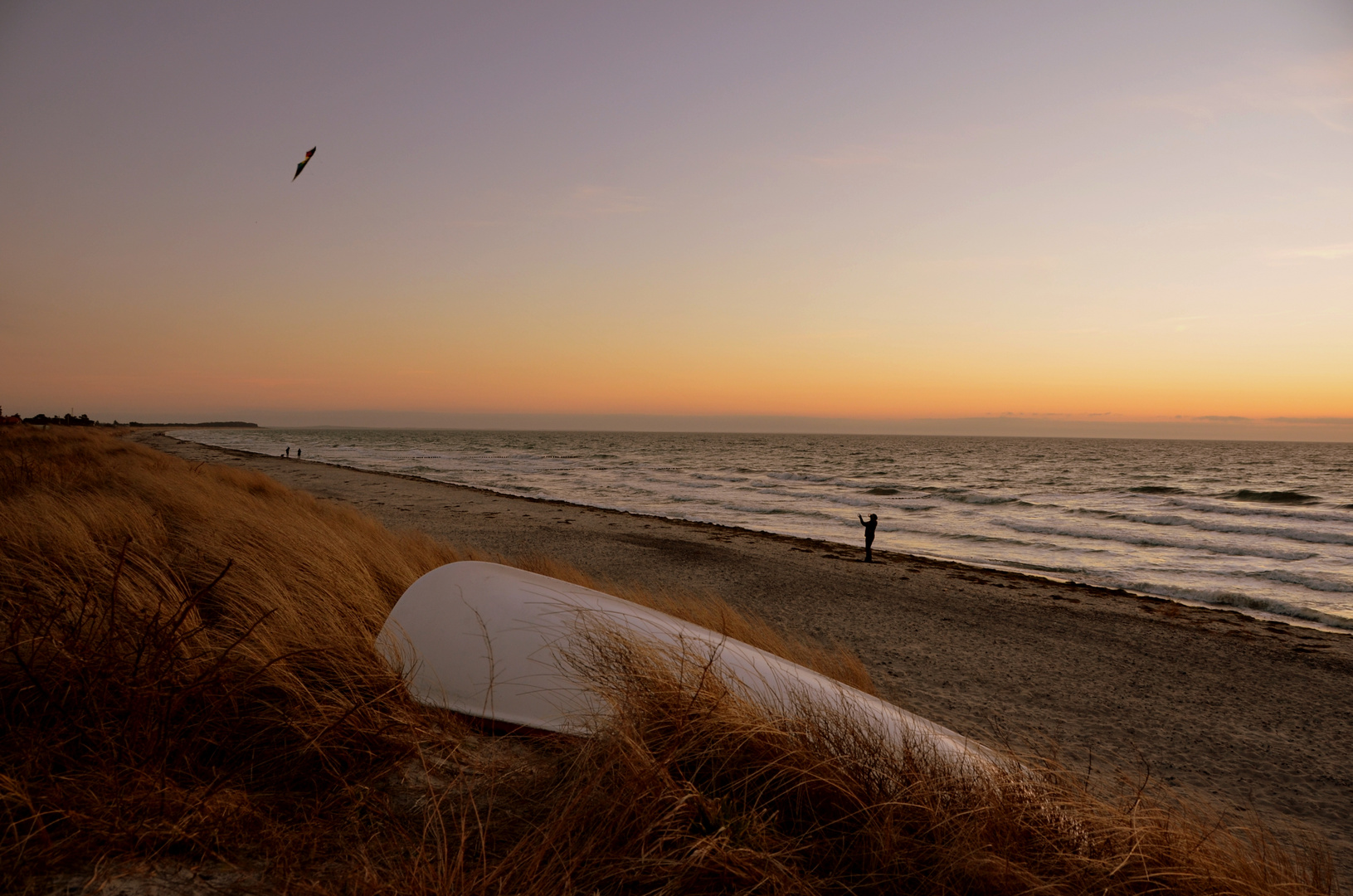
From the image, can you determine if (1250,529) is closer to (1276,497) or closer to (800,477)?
(1276,497)

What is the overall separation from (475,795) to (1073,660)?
6.83 meters

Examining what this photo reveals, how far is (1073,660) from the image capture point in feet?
22.8

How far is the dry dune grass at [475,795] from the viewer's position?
1796 millimetres

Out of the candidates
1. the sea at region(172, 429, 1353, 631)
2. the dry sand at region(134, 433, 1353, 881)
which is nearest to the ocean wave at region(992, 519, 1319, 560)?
the sea at region(172, 429, 1353, 631)

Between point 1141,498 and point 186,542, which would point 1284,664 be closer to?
point 186,542

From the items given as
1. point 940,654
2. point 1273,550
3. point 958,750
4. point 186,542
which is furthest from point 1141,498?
point 186,542

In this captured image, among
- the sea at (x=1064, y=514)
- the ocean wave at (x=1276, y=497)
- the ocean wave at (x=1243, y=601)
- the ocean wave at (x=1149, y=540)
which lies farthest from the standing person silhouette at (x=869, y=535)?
the ocean wave at (x=1276, y=497)

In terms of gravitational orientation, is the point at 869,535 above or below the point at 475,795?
below

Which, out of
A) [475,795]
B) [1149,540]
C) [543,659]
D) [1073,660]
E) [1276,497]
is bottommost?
[1149,540]

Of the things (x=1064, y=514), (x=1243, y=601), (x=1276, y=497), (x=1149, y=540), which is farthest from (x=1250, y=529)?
(x=1276, y=497)

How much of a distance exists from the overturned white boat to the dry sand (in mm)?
1268

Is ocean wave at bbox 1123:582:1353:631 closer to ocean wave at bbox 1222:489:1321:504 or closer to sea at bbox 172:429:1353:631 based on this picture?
sea at bbox 172:429:1353:631

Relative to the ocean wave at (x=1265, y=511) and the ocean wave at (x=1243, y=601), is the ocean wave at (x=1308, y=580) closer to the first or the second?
the ocean wave at (x=1243, y=601)

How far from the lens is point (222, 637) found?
289 cm
